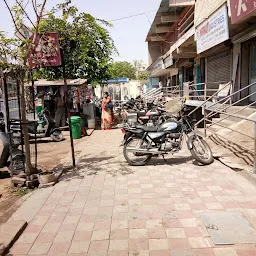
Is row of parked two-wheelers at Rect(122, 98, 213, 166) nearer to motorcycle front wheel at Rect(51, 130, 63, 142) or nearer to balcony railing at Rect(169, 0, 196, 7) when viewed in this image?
motorcycle front wheel at Rect(51, 130, 63, 142)

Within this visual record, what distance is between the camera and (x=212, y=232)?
3094 millimetres

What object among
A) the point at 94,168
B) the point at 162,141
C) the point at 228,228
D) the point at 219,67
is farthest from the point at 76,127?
the point at 228,228

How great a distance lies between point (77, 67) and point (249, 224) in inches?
503

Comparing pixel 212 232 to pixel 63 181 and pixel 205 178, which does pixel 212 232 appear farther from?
pixel 63 181

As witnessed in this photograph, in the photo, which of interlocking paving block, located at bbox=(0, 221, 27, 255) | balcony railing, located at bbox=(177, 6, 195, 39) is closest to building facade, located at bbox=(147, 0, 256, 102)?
balcony railing, located at bbox=(177, 6, 195, 39)

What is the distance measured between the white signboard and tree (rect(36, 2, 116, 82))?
20.2ft

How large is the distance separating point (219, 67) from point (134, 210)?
955 cm

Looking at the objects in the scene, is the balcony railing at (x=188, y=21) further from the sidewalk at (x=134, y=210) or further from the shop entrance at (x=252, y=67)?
the sidewalk at (x=134, y=210)

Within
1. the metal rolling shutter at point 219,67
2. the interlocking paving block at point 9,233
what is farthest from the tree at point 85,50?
the interlocking paving block at point 9,233

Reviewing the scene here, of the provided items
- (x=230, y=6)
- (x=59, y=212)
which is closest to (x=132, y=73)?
(x=230, y=6)

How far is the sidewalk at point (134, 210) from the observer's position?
2.91 m

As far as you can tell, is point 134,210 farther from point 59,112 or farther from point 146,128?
point 59,112

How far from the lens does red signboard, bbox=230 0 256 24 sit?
6.08 meters

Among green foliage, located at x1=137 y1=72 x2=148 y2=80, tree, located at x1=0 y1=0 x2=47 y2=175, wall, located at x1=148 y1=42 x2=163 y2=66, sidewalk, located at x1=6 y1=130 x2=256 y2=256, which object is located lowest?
sidewalk, located at x1=6 y1=130 x2=256 y2=256
